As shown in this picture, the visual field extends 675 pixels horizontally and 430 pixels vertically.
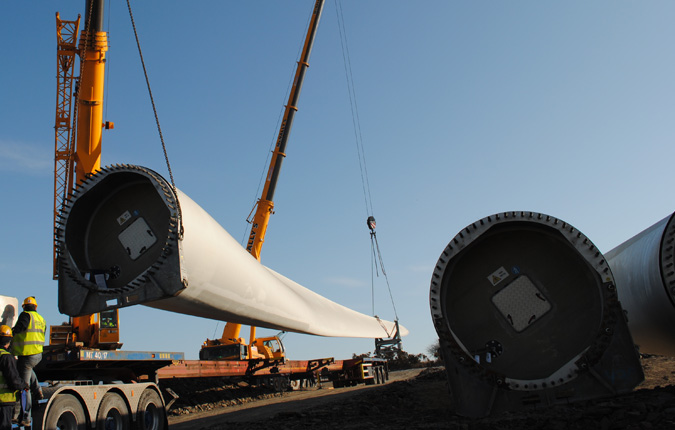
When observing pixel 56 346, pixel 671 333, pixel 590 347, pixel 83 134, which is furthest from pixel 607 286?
pixel 83 134

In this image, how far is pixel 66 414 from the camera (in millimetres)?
8094

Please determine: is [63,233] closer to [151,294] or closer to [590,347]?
[151,294]

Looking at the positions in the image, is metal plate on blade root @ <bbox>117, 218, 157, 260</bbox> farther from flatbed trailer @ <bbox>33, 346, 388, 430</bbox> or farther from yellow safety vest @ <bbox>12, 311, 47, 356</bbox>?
flatbed trailer @ <bbox>33, 346, 388, 430</bbox>

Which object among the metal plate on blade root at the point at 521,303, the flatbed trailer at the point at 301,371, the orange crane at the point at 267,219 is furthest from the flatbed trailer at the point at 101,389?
the orange crane at the point at 267,219

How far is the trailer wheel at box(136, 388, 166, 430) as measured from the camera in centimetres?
982

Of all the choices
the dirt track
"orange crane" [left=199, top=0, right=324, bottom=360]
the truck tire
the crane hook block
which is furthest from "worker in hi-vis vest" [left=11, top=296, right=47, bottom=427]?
the crane hook block

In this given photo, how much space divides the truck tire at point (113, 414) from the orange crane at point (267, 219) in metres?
11.0

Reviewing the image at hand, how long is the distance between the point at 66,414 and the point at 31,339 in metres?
1.25

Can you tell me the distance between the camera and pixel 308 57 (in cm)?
2509

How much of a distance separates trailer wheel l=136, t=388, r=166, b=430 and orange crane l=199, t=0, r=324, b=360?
9.98 m

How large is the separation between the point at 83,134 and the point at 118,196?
5.75 meters

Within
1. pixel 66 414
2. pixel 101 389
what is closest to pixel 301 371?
pixel 101 389

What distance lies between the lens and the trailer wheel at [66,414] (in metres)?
7.71

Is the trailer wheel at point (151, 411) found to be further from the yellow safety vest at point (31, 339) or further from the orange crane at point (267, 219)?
the orange crane at point (267, 219)
